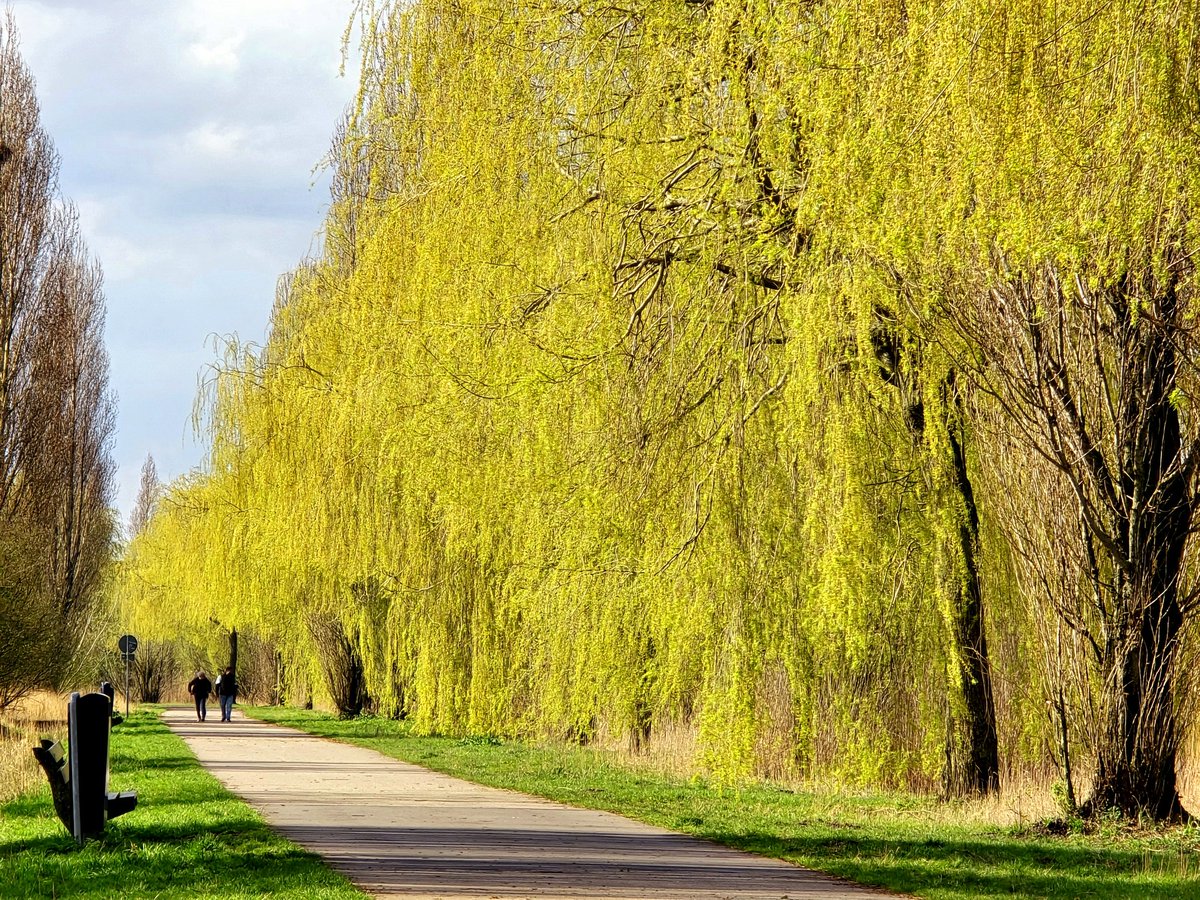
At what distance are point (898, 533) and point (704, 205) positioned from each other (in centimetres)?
349

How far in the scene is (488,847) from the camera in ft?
32.4

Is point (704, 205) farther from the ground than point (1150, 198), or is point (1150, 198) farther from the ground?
point (704, 205)

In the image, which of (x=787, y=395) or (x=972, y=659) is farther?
(x=972, y=659)

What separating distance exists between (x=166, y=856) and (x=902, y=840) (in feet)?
17.8

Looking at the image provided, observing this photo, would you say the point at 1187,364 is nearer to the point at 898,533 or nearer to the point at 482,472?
the point at 898,533

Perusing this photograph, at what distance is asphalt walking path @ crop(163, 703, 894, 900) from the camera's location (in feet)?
26.3

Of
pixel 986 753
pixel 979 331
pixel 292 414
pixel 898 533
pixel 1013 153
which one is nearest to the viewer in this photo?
pixel 1013 153

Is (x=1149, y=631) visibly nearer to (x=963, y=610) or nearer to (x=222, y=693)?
(x=963, y=610)

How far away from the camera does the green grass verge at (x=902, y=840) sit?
29.0 ft

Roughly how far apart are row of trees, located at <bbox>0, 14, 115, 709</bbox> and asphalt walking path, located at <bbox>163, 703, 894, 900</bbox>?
37.4 feet

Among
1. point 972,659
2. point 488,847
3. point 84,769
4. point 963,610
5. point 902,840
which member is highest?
point 963,610

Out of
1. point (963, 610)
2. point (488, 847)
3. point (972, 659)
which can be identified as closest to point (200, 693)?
point (972, 659)

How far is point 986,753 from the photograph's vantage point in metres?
13.7

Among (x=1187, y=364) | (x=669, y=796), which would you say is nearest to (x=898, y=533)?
(x=1187, y=364)
